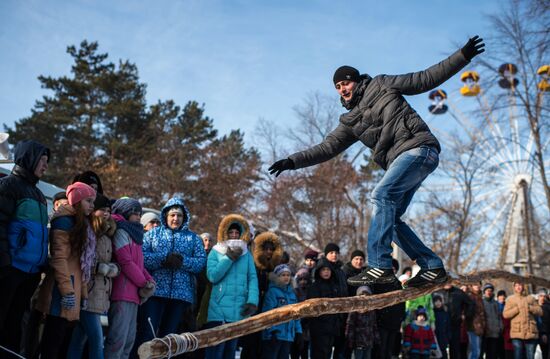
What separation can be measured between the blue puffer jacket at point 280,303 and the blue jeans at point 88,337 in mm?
2714

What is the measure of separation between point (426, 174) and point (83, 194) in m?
3.36

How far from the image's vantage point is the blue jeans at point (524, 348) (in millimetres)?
12555

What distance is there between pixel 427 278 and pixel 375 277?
612 mm

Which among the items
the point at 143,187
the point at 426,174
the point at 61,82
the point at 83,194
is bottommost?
the point at 83,194

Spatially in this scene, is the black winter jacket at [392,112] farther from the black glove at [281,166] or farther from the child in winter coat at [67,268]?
the child in winter coat at [67,268]

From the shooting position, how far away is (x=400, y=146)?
5.05 m

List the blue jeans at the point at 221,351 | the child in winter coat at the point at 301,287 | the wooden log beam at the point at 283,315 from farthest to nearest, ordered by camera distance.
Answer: the child in winter coat at the point at 301,287
the blue jeans at the point at 221,351
the wooden log beam at the point at 283,315

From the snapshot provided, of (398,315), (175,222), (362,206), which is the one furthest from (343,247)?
(175,222)

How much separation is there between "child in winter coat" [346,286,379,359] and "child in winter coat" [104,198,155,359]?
3990 millimetres

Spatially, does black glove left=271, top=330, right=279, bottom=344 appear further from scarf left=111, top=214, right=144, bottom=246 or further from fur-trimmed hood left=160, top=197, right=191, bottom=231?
scarf left=111, top=214, right=144, bottom=246

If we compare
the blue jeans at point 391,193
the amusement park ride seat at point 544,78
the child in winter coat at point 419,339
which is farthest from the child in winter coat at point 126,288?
the amusement park ride seat at point 544,78

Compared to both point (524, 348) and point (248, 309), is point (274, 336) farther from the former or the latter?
point (524, 348)

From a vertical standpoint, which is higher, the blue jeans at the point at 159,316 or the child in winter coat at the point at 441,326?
the child in winter coat at the point at 441,326

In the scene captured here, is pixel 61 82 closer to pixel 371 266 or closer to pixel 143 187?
pixel 143 187
